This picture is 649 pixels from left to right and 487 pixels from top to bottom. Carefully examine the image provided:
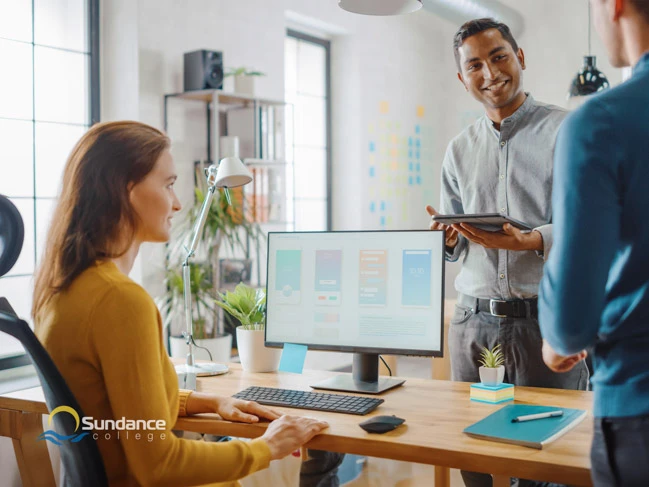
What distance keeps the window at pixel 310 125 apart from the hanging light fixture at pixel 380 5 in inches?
126

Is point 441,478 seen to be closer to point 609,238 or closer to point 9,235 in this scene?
point 609,238

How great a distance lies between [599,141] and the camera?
1.05m

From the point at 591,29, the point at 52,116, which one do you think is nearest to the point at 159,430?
the point at 52,116

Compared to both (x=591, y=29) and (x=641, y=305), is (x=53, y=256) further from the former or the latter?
(x=591, y=29)

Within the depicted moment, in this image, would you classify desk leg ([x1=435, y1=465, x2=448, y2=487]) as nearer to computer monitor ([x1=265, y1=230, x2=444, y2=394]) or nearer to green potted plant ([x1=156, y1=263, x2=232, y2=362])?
computer monitor ([x1=265, y1=230, x2=444, y2=394])

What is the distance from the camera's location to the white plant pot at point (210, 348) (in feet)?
12.9

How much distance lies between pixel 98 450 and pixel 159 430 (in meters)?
0.11

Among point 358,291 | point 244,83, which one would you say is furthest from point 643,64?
point 244,83

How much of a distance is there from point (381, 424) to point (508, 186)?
3.17ft

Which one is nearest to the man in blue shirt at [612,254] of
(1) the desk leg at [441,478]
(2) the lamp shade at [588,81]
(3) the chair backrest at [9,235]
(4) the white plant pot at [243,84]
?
(1) the desk leg at [441,478]

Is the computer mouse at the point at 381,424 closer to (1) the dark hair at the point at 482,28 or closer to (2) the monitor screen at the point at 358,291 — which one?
(2) the monitor screen at the point at 358,291

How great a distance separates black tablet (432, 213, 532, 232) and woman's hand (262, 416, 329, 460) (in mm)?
646

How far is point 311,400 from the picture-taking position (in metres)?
1.90

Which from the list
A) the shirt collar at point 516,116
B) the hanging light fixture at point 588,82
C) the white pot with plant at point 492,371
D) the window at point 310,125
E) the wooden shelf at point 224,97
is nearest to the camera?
the white pot with plant at point 492,371
